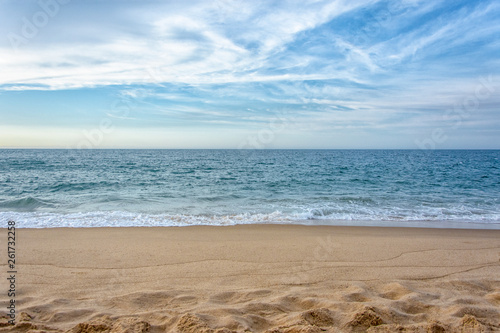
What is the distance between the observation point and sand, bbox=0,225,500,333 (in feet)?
10.7

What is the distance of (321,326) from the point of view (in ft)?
10.5

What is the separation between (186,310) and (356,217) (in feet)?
29.0

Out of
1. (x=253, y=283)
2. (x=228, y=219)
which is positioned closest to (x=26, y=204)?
(x=228, y=219)

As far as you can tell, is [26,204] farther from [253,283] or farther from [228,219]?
[253,283]

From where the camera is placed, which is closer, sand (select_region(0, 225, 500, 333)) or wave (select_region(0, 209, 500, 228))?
sand (select_region(0, 225, 500, 333))

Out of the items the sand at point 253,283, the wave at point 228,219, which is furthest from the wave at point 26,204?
the sand at point 253,283

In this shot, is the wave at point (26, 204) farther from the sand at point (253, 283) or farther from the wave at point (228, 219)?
the sand at point (253, 283)

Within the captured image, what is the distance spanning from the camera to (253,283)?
459 centimetres

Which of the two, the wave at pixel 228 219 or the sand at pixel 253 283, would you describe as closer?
the sand at pixel 253 283

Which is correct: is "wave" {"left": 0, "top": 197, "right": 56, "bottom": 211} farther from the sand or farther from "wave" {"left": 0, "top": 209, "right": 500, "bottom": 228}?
the sand

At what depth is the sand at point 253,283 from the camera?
328 centimetres

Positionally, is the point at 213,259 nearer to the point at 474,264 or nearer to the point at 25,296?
the point at 25,296

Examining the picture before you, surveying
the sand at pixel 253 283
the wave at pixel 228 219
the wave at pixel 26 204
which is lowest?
the wave at pixel 26 204

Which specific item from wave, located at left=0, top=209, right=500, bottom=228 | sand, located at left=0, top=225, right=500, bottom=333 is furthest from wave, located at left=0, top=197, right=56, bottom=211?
sand, located at left=0, top=225, right=500, bottom=333
